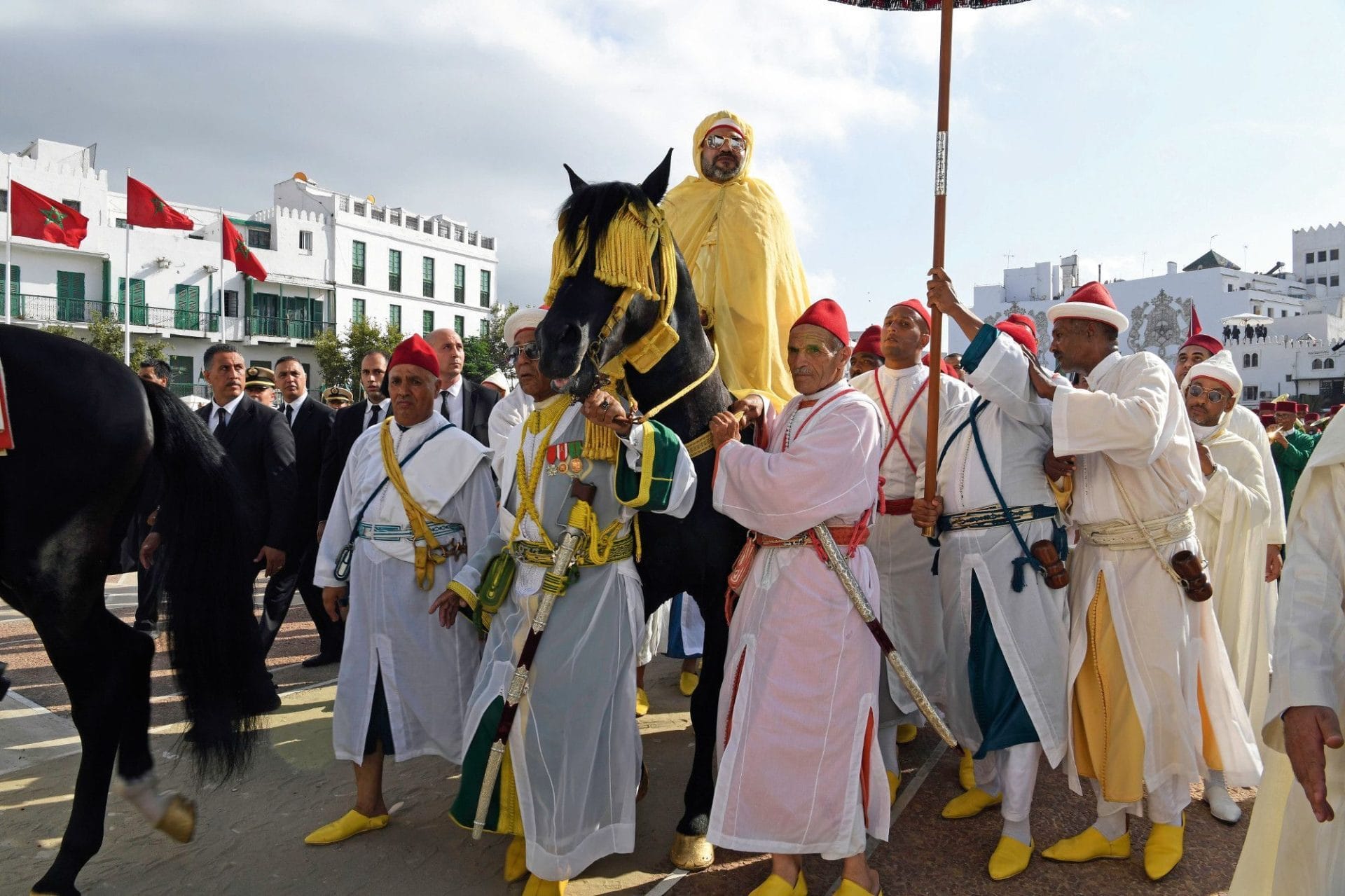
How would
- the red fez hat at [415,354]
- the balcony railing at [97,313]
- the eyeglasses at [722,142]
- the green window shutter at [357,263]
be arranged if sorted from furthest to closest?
the green window shutter at [357,263], the balcony railing at [97,313], the eyeglasses at [722,142], the red fez hat at [415,354]

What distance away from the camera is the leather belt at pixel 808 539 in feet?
10.4

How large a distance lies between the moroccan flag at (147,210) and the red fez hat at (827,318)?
1819 cm

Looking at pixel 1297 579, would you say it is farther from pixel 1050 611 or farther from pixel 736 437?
pixel 736 437

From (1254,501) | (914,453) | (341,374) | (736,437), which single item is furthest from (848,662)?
(341,374)

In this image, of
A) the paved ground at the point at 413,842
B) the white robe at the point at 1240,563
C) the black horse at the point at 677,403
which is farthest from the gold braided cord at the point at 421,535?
the white robe at the point at 1240,563

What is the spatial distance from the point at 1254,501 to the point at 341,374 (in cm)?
3297

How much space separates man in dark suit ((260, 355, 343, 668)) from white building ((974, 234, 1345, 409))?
44.5 m

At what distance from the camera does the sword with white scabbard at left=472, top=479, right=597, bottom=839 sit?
3049 millimetres

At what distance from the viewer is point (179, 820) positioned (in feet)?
11.1

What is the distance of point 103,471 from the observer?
11.0ft

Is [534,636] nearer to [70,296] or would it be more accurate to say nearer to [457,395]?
[457,395]

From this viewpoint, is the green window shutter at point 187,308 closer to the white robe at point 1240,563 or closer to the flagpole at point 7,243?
the flagpole at point 7,243

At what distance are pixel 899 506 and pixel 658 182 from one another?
2.13m

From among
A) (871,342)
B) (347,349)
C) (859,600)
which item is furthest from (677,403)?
(347,349)
